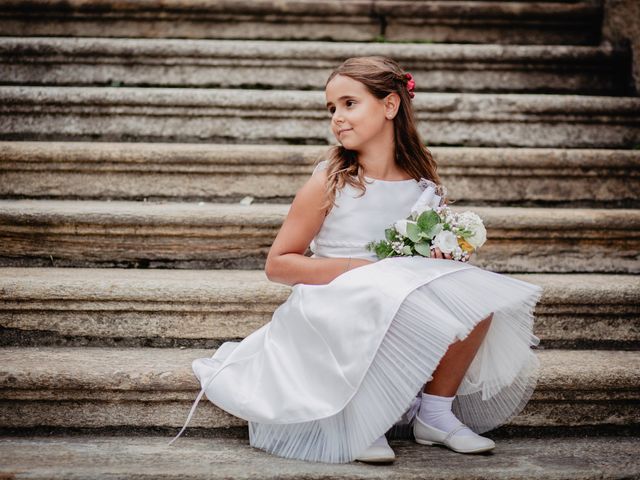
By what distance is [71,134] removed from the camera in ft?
8.98

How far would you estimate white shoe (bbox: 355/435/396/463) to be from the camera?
4.94ft

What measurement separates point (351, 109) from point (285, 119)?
3.33 feet

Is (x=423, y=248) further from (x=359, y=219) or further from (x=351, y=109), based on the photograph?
(x=351, y=109)

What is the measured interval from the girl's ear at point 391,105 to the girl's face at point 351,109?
3cm

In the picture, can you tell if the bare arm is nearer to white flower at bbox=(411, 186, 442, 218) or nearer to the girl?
the girl

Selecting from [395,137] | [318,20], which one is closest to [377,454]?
[395,137]

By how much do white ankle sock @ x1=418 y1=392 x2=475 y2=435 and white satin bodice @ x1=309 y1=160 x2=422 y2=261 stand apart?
43cm

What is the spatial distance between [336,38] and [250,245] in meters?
1.74

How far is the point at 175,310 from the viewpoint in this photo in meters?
1.95

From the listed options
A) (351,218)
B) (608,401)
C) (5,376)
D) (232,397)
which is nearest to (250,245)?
(351,218)

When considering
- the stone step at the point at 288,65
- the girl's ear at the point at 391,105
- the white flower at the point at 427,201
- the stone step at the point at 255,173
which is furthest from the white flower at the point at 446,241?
the stone step at the point at 288,65

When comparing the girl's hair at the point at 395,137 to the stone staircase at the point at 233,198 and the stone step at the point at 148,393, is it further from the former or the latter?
the stone step at the point at 148,393

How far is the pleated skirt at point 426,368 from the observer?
1.49 metres

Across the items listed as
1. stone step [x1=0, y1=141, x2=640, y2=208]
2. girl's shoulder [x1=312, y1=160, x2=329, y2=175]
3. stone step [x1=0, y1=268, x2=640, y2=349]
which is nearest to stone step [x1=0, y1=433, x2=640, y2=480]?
stone step [x1=0, y1=268, x2=640, y2=349]
